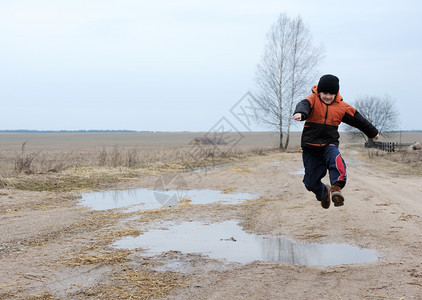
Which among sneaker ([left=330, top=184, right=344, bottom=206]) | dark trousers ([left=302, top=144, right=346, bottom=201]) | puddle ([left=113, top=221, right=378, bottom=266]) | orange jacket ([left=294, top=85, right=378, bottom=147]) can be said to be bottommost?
puddle ([left=113, top=221, right=378, bottom=266])

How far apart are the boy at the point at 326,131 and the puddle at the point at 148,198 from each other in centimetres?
433

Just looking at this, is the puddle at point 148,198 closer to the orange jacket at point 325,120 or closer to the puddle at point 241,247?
the puddle at point 241,247

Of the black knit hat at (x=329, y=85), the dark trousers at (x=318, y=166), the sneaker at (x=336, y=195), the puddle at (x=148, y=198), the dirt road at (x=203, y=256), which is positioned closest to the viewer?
the dirt road at (x=203, y=256)

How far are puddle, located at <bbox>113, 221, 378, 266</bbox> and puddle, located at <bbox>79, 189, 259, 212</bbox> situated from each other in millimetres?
2903

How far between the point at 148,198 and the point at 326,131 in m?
6.39

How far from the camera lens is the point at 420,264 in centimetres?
534

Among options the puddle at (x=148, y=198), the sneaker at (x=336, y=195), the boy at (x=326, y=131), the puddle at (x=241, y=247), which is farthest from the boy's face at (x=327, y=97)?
the puddle at (x=148, y=198)

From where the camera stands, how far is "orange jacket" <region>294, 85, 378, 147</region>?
248 inches

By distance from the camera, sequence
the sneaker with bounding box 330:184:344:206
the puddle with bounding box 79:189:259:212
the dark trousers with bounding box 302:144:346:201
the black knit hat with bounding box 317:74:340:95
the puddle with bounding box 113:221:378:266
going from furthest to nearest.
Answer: the puddle with bounding box 79:189:259:212 → the dark trousers with bounding box 302:144:346:201 → the black knit hat with bounding box 317:74:340:95 → the sneaker with bounding box 330:184:344:206 → the puddle with bounding box 113:221:378:266

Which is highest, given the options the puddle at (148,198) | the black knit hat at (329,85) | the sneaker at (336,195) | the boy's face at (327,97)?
the black knit hat at (329,85)

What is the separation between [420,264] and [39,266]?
4.42m

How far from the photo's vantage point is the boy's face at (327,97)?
6312mm

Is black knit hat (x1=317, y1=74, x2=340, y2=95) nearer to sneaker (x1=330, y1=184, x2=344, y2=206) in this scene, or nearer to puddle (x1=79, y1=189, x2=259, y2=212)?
sneaker (x1=330, y1=184, x2=344, y2=206)

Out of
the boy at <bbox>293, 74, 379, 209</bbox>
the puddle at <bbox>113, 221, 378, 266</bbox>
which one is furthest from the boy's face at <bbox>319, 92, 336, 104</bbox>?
the puddle at <bbox>113, 221, 378, 266</bbox>
